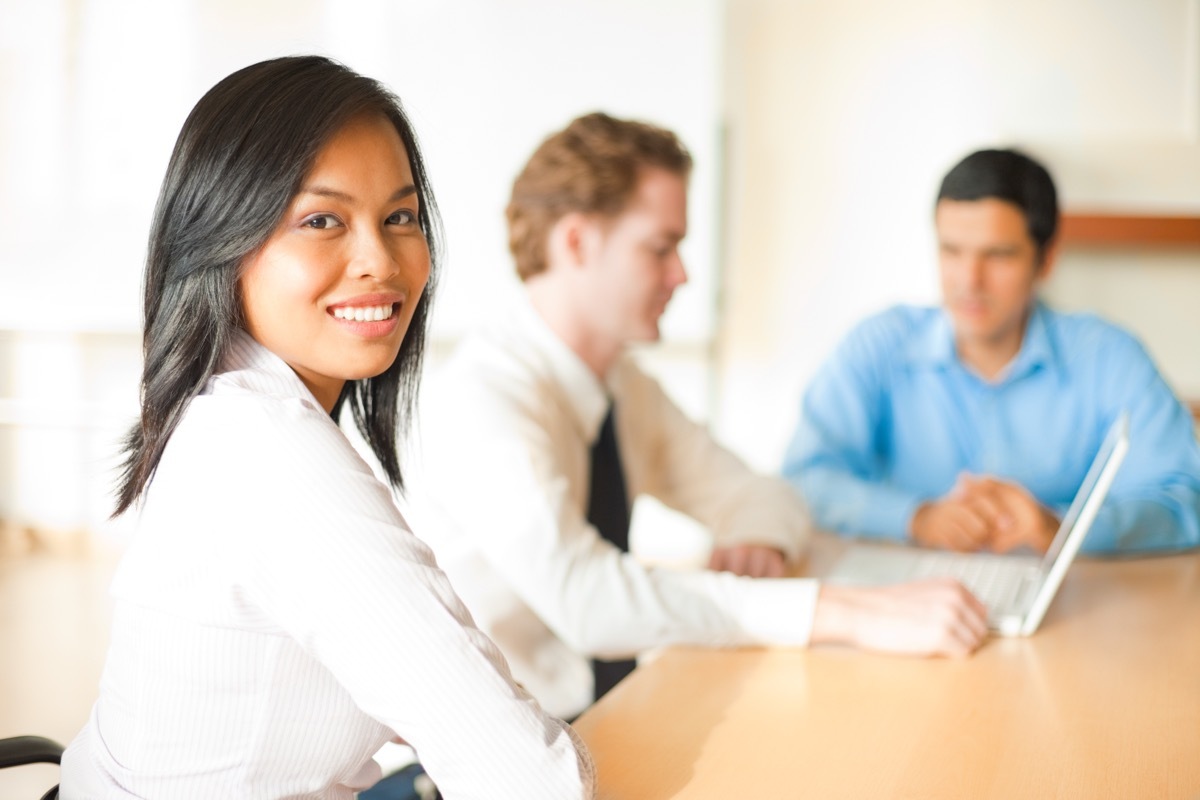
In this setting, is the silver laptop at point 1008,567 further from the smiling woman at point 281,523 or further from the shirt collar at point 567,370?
the smiling woman at point 281,523

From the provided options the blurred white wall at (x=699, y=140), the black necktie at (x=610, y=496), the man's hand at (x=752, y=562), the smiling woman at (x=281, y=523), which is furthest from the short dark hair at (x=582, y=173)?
the blurred white wall at (x=699, y=140)

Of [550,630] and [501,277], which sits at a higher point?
[501,277]

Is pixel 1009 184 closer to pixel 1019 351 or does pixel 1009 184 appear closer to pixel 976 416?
pixel 1019 351

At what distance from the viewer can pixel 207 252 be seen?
3.00 feet

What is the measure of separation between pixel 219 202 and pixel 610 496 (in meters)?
0.98

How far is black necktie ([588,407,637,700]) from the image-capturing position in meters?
1.75

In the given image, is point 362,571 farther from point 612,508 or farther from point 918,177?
point 918,177

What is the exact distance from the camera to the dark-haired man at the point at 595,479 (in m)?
1.36

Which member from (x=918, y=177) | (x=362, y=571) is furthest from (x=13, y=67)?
(x=362, y=571)

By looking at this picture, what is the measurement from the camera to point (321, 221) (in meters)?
0.94

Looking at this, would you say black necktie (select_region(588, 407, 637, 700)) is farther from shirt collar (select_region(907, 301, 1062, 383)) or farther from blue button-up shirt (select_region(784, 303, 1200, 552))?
shirt collar (select_region(907, 301, 1062, 383))

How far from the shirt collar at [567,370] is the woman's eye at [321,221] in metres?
0.76

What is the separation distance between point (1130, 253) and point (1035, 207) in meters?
1.18

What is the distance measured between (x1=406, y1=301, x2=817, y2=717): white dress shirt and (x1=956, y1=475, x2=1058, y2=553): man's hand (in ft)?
0.90
